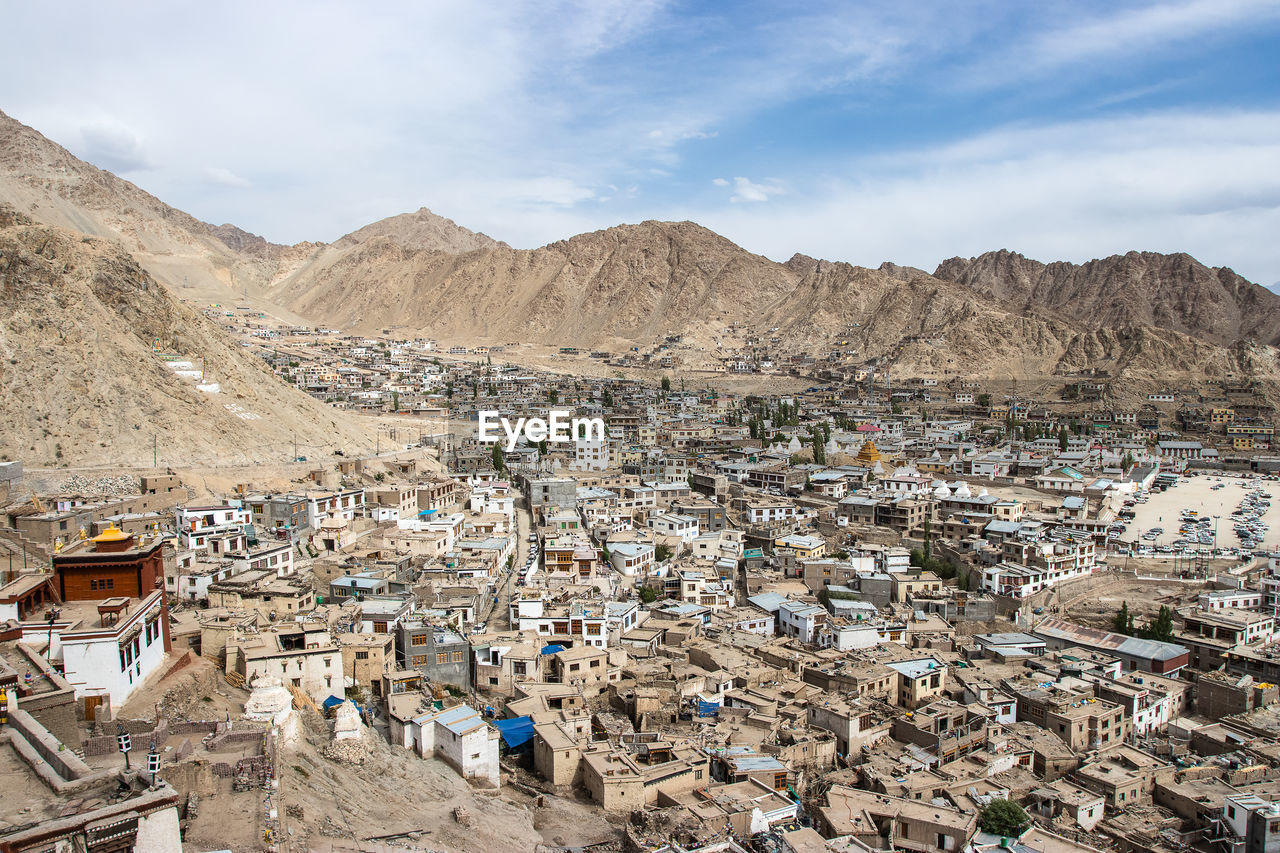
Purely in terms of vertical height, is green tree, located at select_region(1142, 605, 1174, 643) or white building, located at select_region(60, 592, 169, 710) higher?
white building, located at select_region(60, 592, 169, 710)

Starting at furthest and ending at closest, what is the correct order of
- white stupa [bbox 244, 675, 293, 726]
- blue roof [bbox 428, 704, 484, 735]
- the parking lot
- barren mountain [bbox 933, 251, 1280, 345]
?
barren mountain [bbox 933, 251, 1280, 345]
the parking lot
blue roof [bbox 428, 704, 484, 735]
white stupa [bbox 244, 675, 293, 726]

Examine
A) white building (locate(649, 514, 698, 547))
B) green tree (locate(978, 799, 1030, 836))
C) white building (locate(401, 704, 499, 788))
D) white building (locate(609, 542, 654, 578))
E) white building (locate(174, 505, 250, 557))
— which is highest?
white building (locate(174, 505, 250, 557))

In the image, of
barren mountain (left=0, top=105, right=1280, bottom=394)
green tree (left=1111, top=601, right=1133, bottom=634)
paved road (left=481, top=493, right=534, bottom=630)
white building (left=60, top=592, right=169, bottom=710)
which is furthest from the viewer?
barren mountain (left=0, top=105, right=1280, bottom=394)

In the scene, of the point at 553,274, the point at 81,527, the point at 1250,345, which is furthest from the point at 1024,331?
the point at 81,527

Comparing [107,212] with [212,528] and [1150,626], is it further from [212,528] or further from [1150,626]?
[1150,626]

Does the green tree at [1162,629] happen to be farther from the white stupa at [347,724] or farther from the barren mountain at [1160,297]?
the barren mountain at [1160,297]

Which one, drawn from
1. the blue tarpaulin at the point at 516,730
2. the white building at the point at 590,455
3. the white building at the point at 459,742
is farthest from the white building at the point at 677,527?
the white building at the point at 459,742

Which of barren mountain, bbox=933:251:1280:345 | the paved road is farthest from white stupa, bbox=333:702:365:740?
barren mountain, bbox=933:251:1280:345

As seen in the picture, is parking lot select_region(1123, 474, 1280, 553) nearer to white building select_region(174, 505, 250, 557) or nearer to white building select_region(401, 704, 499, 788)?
white building select_region(401, 704, 499, 788)
